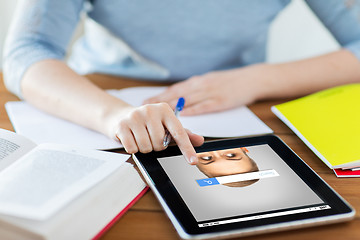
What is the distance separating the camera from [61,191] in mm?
545

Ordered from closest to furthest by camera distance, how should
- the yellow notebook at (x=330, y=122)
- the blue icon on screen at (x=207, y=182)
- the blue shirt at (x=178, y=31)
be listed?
the blue icon on screen at (x=207, y=182) → the yellow notebook at (x=330, y=122) → the blue shirt at (x=178, y=31)

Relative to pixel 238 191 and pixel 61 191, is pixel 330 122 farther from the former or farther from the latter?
pixel 61 191

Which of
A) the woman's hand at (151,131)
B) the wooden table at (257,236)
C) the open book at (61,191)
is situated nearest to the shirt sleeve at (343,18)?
the wooden table at (257,236)

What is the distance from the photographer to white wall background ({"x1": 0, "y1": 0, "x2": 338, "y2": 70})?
1.94 m

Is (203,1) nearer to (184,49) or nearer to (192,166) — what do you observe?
→ (184,49)

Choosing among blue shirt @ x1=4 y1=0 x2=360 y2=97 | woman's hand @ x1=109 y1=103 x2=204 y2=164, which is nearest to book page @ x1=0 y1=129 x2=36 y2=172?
woman's hand @ x1=109 y1=103 x2=204 y2=164

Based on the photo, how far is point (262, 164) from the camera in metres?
0.71

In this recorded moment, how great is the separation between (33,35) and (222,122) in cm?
47

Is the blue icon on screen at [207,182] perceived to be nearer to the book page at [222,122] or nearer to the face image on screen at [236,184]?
the face image on screen at [236,184]

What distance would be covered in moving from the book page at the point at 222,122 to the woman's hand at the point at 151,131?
10cm

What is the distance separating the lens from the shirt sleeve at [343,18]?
3.71 ft

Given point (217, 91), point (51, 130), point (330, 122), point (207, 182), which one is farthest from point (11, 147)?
point (330, 122)

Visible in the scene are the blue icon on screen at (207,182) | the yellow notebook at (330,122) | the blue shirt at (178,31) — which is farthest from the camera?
the blue shirt at (178,31)

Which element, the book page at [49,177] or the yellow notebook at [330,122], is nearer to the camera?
the book page at [49,177]
